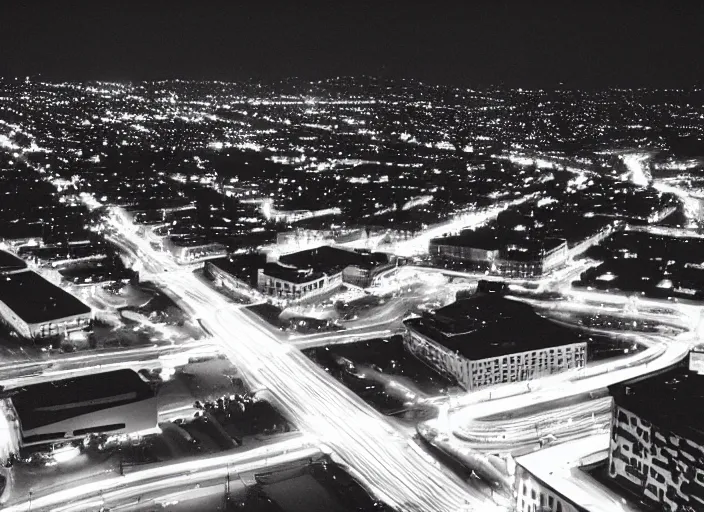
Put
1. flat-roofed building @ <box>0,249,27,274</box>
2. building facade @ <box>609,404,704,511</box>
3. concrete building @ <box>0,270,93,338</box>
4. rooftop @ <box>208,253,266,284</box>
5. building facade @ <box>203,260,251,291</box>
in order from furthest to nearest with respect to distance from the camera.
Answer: flat-roofed building @ <box>0,249,27,274</box>, rooftop @ <box>208,253,266,284</box>, building facade @ <box>203,260,251,291</box>, concrete building @ <box>0,270,93,338</box>, building facade @ <box>609,404,704,511</box>

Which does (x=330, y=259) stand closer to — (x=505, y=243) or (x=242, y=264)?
(x=242, y=264)

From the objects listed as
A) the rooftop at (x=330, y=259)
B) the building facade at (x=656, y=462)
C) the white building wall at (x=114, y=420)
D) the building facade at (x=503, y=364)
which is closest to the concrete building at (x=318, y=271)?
the rooftop at (x=330, y=259)

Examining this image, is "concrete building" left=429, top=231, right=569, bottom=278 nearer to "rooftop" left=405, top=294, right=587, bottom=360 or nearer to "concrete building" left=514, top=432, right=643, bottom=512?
"rooftop" left=405, top=294, right=587, bottom=360

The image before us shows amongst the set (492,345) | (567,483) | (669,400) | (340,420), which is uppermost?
(669,400)

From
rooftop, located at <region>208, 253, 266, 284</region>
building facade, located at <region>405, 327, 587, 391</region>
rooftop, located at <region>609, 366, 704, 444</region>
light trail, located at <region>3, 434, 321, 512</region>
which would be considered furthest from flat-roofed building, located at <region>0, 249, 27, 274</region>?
rooftop, located at <region>609, 366, 704, 444</region>

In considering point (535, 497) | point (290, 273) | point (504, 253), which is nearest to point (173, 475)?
point (535, 497)

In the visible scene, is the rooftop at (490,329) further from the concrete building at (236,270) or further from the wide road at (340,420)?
the concrete building at (236,270)

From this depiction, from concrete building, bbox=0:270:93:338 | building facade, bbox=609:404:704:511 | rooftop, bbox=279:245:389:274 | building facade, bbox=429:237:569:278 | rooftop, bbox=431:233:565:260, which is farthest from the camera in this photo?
rooftop, bbox=431:233:565:260
